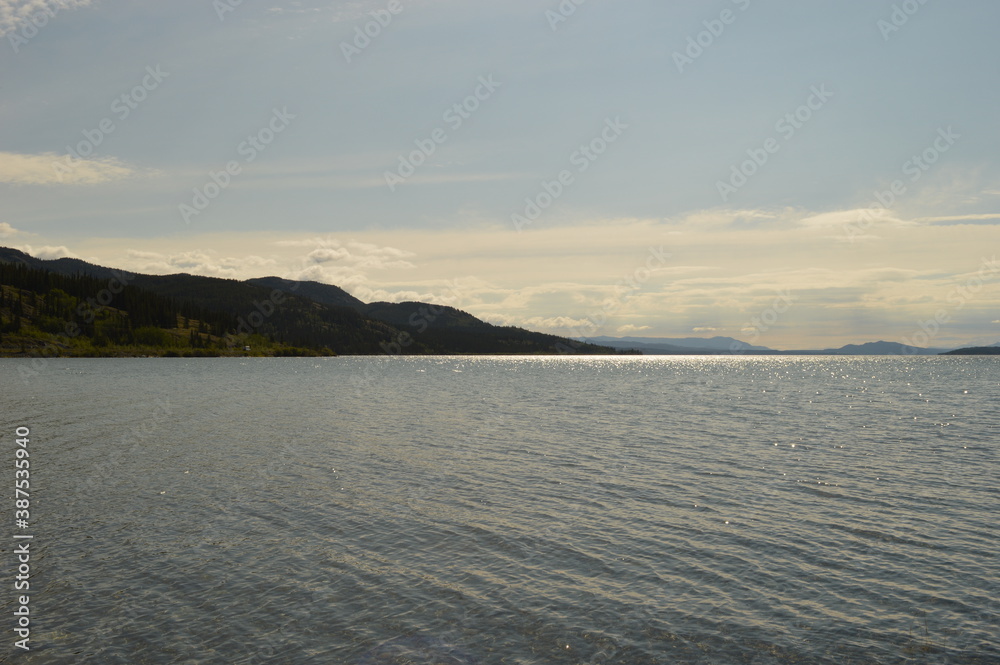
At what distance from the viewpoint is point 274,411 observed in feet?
219

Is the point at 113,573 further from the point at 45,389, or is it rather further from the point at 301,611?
the point at 45,389

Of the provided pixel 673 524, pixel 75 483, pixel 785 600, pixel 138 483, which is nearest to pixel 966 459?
pixel 673 524

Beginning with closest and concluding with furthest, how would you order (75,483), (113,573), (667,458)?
1. (113,573)
2. (75,483)
3. (667,458)

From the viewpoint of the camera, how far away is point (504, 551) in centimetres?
2059

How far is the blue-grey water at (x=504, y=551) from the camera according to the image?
46.9 feet

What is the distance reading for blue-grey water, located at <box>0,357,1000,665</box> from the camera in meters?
14.3

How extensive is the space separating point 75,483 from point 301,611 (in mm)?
20771


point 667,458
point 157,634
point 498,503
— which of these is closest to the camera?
point 157,634

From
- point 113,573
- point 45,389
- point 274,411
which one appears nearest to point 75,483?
point 113,573

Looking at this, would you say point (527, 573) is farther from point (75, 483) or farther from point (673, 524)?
point (75, 483)

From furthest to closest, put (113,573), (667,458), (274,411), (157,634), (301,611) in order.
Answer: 1. (274,411)
2. (667,458)
3. (113,573)
4. (301,611)
5. (157,634)

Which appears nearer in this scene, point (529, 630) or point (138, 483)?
point (529, 630)

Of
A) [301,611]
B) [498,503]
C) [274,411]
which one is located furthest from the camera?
[274,411]

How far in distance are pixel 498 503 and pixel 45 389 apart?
90.6 meters
